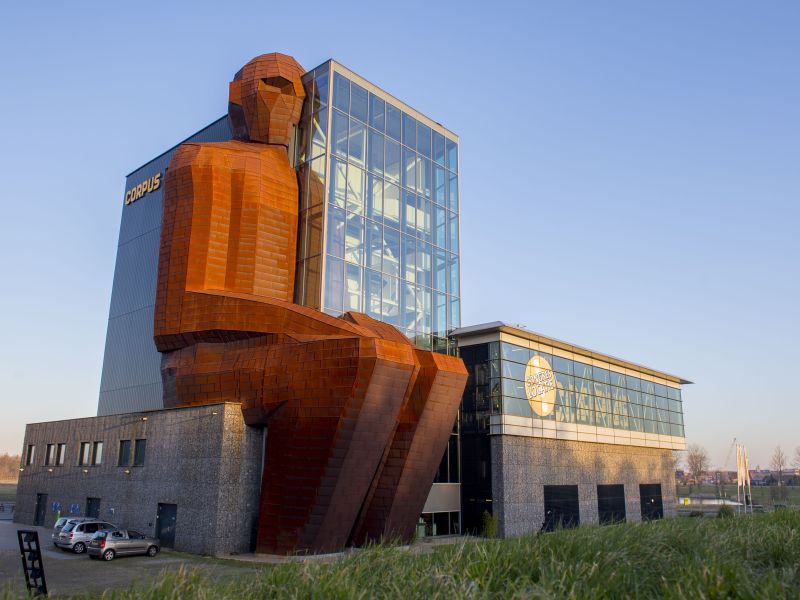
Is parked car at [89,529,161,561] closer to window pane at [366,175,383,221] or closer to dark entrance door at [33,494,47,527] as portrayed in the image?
dark entrance door at [33,494,47,527]

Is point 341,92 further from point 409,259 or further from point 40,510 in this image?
point 40,510

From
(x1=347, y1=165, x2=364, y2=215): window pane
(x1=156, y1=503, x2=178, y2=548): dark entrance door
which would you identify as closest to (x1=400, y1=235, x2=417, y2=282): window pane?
(x1=347, y1=165, x2=364, y2=215): window pane

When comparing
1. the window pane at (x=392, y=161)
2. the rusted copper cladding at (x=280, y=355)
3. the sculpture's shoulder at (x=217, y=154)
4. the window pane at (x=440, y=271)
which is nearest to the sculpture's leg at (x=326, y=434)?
the rusted copper cladding at (x=280, y=355)

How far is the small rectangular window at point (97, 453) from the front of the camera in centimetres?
3759

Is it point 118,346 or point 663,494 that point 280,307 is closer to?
point 118,346

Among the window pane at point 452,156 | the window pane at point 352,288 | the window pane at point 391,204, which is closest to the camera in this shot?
the window pane at point 352,288

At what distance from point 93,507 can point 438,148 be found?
3124 centimetres

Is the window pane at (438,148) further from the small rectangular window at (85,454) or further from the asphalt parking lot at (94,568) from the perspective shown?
the asphalt parking lot at (94,568)

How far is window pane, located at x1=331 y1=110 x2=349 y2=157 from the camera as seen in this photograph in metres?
37.2

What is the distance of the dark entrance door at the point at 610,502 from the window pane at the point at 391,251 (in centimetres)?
2319

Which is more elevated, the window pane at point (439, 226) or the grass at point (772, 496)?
the window pane at point (439, 226)

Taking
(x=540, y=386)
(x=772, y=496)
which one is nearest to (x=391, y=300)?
(x=540, y=386)

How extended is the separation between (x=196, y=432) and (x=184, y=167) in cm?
1297

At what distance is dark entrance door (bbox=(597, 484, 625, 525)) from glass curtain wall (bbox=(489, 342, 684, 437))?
4.70 meters
